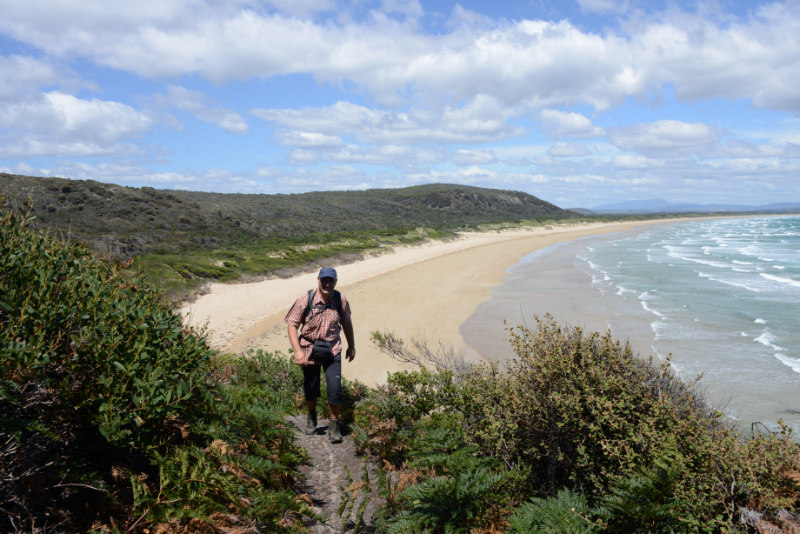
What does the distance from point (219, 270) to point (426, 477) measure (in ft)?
72.4

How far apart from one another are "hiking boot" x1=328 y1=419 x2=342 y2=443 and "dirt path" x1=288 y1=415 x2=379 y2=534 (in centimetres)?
5

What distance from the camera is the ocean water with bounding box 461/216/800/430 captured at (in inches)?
376

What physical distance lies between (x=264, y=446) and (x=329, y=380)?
3.75 ft

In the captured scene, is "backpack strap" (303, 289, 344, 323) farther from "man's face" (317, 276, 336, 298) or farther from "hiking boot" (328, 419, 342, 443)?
"hiking boot" (328, 419, 342, 443)

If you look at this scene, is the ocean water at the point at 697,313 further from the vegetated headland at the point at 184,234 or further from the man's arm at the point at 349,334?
the vegetated headland at the point at 184,234

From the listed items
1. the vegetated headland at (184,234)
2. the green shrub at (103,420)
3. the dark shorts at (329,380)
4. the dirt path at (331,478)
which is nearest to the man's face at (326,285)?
the dark shorts at (329,380)

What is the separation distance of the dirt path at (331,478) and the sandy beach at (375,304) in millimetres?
3719

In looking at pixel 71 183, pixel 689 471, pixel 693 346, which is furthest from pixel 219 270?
pixel 71 183

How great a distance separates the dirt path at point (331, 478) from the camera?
11.8ft

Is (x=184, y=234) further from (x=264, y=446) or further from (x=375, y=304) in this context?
(x=264, y=446)

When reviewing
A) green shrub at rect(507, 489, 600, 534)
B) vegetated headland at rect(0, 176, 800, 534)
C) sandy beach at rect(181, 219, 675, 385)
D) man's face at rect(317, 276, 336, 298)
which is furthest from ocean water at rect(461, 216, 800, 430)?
man's face at rect(317, 276, 336, 298)

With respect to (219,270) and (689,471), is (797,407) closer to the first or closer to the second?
(689,471)

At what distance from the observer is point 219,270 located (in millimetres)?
23781

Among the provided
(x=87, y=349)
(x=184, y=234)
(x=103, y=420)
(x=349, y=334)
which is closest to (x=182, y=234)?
(x=184, y=234)
